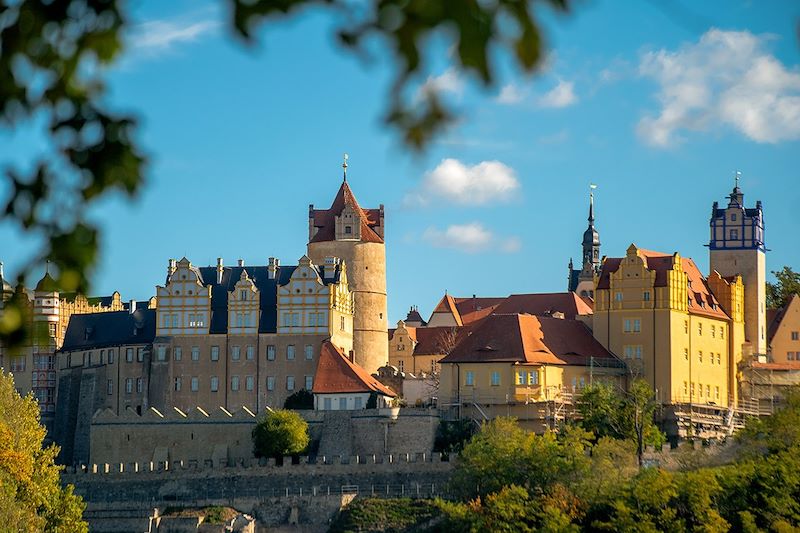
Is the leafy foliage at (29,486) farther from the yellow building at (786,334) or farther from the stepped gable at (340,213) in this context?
the yellow building at (786,334)

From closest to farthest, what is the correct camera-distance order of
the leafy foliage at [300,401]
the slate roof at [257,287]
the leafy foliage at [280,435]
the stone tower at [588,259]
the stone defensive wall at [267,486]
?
the stone defensive wall at [267,486] < the leafy foliage at [280,435] < the leafy foliage at [300,401] < the slate roof at [257,287] < the stone tower at [588,259]

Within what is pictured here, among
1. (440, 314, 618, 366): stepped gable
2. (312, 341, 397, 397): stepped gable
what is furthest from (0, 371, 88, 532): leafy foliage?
(440, 314, 618, 366): stepped gable

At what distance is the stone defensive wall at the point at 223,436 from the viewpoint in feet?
263

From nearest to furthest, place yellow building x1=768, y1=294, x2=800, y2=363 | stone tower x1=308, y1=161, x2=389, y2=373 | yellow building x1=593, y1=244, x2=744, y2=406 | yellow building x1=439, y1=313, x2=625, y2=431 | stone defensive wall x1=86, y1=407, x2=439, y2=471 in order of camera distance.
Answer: yellow building x1=439, y1=313, x2=625, y2=431
stone defensive wall x1=86, y1=407, x2=439, y2=471
yellow building x1=593, y1=244, x2=744, y2=406
yellow building x1=768, y1=294, x2=800, y2=363
stone tower x1=308, y1=161, x2=389, y2=373

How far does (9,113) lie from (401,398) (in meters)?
79.6

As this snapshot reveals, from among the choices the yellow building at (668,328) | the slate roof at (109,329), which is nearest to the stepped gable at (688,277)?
the yellow building at (668,328)

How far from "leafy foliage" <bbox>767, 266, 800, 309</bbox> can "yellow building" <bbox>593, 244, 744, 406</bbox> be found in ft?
56.8

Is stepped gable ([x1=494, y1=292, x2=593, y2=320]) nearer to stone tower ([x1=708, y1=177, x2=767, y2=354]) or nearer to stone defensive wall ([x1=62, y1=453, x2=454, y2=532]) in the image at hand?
stone tower ([x1=708, y1=177, x2=767, y2=354])

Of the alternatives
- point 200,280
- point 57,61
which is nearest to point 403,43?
point 57,61

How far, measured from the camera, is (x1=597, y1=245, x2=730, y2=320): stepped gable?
83562 mm

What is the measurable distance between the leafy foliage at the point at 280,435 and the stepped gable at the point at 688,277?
56.8 feet

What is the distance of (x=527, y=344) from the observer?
8206 centimetres

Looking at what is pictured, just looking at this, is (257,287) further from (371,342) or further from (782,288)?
(782,288)

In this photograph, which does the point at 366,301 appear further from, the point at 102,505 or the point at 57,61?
the point at 57,61
